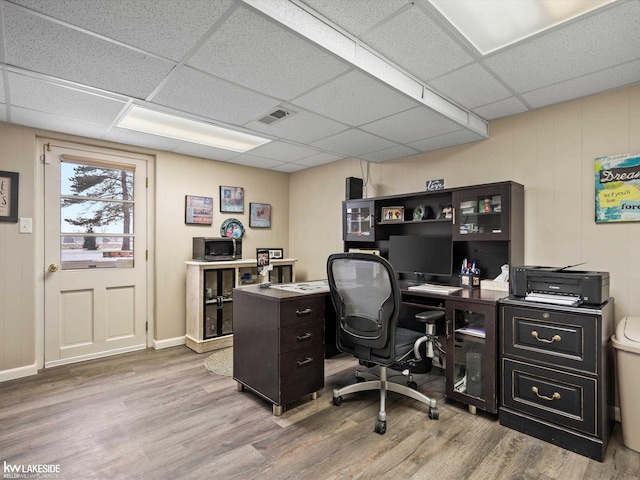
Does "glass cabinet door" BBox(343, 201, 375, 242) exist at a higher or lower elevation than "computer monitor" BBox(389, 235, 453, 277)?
higher

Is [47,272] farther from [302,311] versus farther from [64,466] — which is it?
[302,311]

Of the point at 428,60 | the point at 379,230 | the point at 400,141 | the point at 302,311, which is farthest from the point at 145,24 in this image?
the point at 379,230

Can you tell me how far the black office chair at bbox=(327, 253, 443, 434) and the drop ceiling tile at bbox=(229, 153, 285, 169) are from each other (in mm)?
2481

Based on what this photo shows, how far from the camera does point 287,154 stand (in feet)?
13.8

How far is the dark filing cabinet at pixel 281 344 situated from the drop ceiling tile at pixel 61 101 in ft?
6.14

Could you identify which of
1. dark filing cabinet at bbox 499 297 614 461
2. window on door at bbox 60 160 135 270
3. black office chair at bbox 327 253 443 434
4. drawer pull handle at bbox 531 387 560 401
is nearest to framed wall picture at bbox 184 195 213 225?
window on door at bbox 60 160 135 270

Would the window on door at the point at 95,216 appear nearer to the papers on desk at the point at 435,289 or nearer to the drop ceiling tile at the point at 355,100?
the drop ceiling tile at the point at 355,100

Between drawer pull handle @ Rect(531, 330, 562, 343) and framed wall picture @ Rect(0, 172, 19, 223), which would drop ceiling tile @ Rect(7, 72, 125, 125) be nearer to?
framed wall picture @ Rect(0, 172, 19, 223)

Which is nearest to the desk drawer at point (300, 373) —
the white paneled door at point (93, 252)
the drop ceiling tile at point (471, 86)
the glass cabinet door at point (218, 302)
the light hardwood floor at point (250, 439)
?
the light hardwood floor at point (250, 439)

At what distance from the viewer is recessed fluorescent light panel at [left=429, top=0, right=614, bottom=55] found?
169 cm

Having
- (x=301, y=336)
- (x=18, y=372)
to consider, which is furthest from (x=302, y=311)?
(x=18, y=372)

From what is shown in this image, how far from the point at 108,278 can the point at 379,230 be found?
3111 mm

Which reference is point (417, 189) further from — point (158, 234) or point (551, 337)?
point (158, 234)

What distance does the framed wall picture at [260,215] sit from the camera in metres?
4.91
